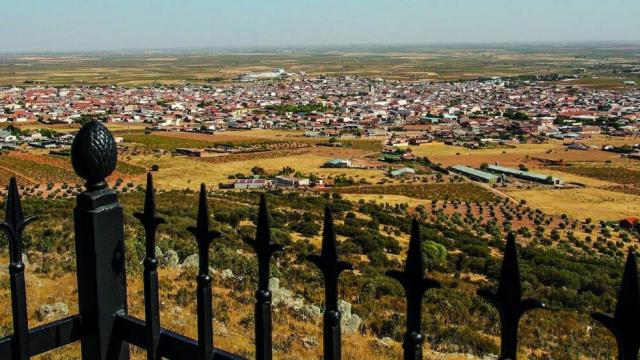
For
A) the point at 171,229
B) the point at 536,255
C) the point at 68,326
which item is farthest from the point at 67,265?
the point at 536,255

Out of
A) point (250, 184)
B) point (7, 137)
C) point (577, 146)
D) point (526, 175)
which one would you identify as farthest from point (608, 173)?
point (7, 137)

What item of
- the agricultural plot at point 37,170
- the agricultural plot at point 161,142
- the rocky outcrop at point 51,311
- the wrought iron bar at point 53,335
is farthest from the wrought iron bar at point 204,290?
the agricultural plot at point 161,142

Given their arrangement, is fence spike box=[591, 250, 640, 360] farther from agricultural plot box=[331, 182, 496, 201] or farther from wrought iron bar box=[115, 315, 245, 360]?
agricultural plot box=[331, 182, 496, 201]

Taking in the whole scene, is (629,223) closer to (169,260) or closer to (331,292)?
(169,260)

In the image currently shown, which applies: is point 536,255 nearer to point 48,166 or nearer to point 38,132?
point 48,166

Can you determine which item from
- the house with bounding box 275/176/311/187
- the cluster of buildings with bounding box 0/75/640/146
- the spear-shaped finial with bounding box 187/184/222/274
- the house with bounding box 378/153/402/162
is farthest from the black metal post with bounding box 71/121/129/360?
the cluster of buildings with bounding box 0/75/640/146

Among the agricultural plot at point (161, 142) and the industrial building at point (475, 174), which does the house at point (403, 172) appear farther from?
the agricultural plot at point (161, 142)

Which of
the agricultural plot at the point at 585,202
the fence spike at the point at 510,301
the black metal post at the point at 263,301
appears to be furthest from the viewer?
the agricultural plot at the point at 585,202
